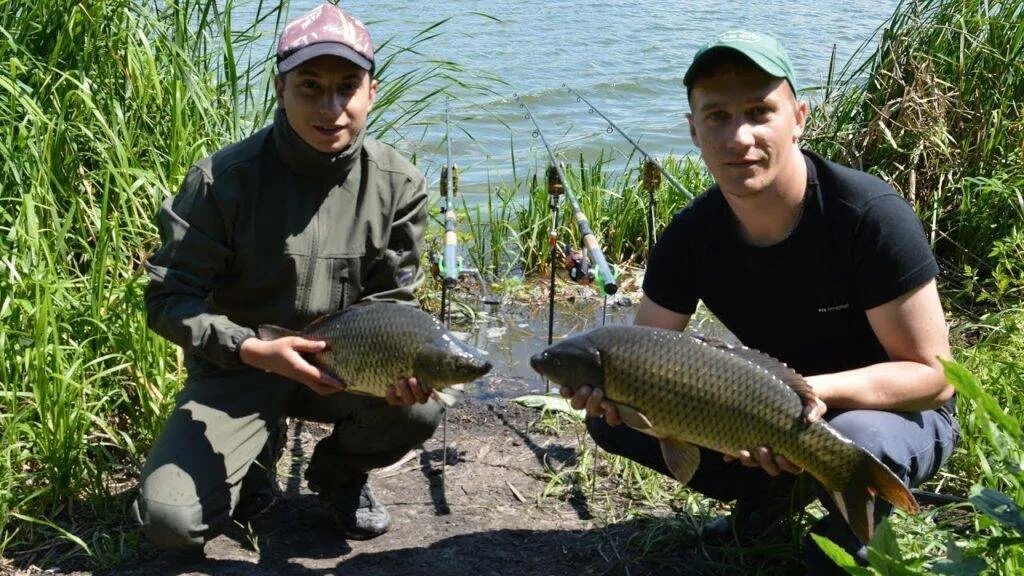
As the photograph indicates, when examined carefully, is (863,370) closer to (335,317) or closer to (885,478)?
(885,478)

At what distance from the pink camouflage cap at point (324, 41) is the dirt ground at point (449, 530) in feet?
4.27

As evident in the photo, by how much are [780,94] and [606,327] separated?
0.71 metres

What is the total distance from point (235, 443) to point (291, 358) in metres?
0.40

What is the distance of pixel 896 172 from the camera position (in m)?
5.66

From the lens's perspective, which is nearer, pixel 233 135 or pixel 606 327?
pixel 606 327

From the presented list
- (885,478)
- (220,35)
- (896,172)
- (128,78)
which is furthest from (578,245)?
(885,478)

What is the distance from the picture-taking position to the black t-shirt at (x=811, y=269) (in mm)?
2941

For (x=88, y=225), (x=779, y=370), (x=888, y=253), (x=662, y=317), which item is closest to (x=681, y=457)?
(x=779, y=370)

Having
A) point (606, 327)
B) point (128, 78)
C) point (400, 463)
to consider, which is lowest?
point (400, 463)

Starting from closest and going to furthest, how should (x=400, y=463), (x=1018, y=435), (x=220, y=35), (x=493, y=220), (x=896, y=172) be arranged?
(x=1018, y=435) → (x=400, y=463) → (x=220, y=35) → (x=896, y=172) → (x=493, y=220)

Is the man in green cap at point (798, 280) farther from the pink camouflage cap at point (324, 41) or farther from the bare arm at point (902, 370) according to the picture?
the pink camouflage cap at point (324, 41)

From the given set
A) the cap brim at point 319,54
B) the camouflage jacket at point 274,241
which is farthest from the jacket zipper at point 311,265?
the cap brim at point 319,54

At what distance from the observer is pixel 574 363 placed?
2.93m

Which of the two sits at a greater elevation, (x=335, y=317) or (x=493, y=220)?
(x=335, y=317)
